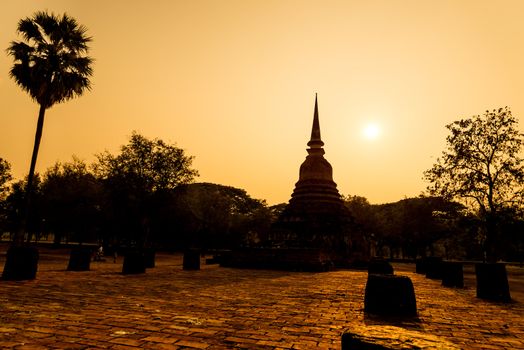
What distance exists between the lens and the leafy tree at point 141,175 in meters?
30.9

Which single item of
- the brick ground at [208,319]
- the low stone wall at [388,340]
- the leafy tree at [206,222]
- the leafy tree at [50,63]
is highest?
the leafy tree at [50,63]

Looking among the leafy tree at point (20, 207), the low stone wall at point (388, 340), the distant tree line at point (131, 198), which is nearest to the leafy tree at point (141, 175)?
the distant tree line at point (131, 198)

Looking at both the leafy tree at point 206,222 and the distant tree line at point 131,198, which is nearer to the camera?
the distant tree line at point 131,198

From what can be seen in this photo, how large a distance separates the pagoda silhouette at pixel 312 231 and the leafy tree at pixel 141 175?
1065 cm

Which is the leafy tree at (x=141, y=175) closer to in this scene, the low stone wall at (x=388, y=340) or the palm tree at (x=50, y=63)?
the palm tree at (x=50, y=63)

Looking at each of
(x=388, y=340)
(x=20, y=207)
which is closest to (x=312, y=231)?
(x=388, y=340)

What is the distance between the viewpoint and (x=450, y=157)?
24.7m

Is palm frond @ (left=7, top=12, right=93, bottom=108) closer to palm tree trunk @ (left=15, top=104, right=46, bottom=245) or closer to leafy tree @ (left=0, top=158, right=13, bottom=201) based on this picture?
palm tree trunk @ (left=15, top=104, right=46, bottom=245)

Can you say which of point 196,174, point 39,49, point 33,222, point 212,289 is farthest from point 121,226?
point 212,289

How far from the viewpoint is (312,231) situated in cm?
2627

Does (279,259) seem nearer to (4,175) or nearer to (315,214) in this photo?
(315,214)

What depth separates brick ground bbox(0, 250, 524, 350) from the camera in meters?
4.28

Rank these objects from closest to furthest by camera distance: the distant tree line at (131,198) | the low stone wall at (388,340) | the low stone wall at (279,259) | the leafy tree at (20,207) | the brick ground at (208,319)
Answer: the low stone wall at (388,340), the brick ground at (208,319), the low stone wall at (279,259), the distant tree line at (131,198), the leafy tree at (20,207)

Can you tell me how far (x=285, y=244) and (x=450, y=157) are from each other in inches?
521
